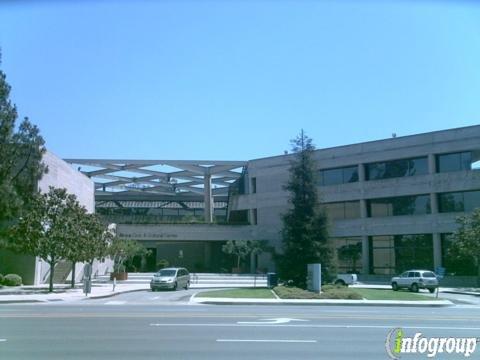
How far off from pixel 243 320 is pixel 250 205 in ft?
171

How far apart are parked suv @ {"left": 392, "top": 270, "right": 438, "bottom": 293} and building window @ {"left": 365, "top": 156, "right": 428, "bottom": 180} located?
54.4 feet

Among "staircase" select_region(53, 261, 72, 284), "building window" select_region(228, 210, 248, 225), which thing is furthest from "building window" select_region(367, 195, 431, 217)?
"staircase" select_region(53, 261, 72, 284)

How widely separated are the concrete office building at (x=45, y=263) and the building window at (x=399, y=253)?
3038 cm

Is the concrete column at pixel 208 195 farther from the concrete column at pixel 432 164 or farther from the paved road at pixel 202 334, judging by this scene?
the paved road at pixel 202 334

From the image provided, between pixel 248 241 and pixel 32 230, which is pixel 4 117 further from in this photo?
pixel 248 241

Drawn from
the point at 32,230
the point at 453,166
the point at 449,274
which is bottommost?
the point at 449,274

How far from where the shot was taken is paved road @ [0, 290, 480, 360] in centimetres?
1146

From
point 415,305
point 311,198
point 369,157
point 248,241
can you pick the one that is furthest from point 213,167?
point 415,305

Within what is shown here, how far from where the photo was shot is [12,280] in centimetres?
4156

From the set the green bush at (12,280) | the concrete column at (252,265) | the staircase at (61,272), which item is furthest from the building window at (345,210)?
the green bush at (12,280)

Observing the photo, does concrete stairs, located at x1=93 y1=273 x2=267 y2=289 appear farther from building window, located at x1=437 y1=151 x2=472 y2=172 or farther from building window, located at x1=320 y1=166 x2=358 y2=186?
building window, located at x1=437 y1=151 x2=472 y2=172

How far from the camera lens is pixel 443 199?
56.8 m

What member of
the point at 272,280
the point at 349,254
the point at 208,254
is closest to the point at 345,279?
the point at 272,280

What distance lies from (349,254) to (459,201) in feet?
43.3
